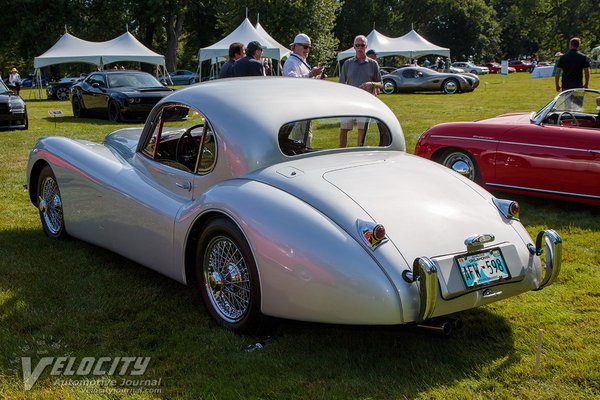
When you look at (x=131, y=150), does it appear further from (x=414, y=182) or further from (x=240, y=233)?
(x=414, y=182)

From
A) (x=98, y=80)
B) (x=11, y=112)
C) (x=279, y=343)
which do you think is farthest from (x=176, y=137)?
(x=98, y=80)

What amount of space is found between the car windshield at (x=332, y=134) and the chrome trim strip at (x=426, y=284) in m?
1.25

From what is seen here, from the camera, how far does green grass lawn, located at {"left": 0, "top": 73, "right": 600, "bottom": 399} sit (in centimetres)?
321

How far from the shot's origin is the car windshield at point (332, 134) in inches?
167

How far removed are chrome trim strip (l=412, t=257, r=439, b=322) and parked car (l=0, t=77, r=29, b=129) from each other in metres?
13.7

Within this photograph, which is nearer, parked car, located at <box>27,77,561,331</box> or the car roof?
parked car, located at <box>27,77,561,331</box>

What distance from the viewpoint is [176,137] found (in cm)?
499

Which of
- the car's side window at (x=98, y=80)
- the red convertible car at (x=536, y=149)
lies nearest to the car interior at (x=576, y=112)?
the red convertible car at (x=536, y=149)

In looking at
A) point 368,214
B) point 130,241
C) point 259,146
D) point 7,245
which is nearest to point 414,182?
point 368,214

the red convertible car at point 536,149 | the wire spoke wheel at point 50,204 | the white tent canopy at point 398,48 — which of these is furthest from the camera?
the white tent canopy at point 398,48

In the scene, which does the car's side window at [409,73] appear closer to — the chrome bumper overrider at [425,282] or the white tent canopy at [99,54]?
the white tent canopy at [99,54]

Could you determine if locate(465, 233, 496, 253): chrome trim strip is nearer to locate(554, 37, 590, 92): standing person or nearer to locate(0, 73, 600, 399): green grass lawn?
locate(0, 73, 600, 399): green grass lawn

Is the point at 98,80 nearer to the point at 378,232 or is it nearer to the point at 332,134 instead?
the point at 332,134

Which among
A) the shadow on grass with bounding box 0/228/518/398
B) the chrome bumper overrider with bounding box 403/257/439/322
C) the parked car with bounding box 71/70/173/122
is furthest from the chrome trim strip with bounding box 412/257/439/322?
the parked car with bounding box 71/70/173/122
